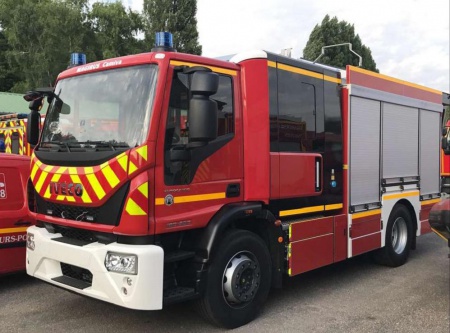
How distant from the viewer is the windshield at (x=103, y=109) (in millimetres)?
3844

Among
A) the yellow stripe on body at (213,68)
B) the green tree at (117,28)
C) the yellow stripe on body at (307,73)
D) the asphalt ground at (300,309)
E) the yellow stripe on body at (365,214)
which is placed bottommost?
the asphalt ground at (300,309)

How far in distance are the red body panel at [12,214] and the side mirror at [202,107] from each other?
2.74 m

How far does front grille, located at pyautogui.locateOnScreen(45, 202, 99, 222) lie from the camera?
3.93 m

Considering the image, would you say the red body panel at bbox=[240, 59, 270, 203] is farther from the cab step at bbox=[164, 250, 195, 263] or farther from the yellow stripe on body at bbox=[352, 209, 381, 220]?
the yellow stripe on body at bbox=[352, 209, 381, 220]

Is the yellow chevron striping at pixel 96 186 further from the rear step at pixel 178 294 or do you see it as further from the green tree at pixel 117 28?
the green tree at pixel 117 28

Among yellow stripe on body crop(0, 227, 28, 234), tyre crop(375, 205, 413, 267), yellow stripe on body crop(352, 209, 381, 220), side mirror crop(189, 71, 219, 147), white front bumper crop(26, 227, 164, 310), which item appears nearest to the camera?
white front bumper crop(26, 227, 164, 310)

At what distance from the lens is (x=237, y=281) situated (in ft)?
14.3

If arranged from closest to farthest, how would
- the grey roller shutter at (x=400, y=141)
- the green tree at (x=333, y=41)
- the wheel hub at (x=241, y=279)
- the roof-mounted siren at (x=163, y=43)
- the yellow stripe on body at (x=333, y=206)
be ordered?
the roof-mounted siren at (x=163, y=43) → the wheel hub at (x=241, y=279) → the yellow stripe on body at (x=333, y=206) → the grey roller shutter at (x=400, y=141) → the green tree at (x=333, y=41)

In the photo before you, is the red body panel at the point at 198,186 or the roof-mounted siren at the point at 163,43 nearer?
the red body panel at the point at 198,186

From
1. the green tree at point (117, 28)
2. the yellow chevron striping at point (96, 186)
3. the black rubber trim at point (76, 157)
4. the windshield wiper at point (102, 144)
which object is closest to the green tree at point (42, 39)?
the green tree at point (117, 28)

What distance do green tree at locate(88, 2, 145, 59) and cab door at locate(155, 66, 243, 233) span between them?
2864 centimetres

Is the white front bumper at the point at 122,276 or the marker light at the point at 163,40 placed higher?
the marker light at the point at 163,40

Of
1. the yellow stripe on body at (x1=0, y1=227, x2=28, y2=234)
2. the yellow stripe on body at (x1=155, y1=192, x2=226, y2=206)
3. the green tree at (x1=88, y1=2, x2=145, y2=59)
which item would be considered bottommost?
the yellow stripe on body at (x1=0, y1=227, x2=28, y2=234)

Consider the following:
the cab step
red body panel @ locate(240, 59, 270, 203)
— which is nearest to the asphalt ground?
the cab step
